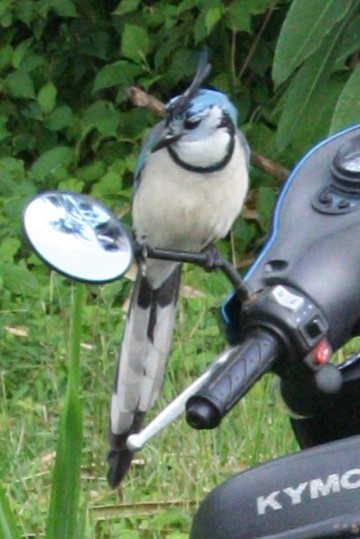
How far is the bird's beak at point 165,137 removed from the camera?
2939 mm

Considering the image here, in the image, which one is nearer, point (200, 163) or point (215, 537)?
point (215, 537)

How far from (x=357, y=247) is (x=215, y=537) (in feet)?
0.94

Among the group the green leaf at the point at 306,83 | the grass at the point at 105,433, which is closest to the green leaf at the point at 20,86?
the grass at the point at 105,433

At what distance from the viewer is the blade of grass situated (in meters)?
1.48

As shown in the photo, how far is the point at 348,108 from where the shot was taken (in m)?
3.12

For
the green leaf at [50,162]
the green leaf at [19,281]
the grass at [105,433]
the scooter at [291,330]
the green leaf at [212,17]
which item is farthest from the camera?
the green leaf at [50,162]

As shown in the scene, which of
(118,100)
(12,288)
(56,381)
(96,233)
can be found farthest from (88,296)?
(96,233)

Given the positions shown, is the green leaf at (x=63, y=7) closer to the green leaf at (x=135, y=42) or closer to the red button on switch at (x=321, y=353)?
the green leaf at (x=135, y=42)

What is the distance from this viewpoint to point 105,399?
358 cm

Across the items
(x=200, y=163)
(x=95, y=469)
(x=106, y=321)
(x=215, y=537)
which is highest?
(x=215, y=537)

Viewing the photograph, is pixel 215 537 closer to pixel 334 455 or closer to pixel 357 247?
pixel 334 455

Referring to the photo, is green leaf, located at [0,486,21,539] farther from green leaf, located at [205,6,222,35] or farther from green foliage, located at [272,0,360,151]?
green leaf, located at [205,6,222,35]

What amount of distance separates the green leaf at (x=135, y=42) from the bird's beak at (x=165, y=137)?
2417mm

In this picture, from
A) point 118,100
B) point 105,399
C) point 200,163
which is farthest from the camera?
point 118,100
